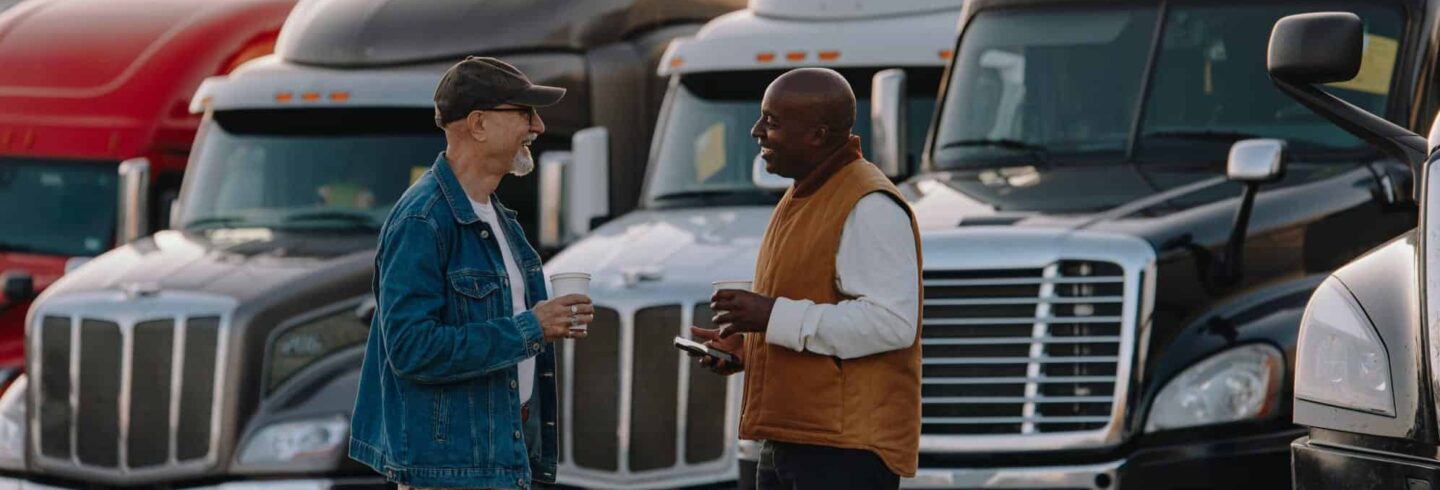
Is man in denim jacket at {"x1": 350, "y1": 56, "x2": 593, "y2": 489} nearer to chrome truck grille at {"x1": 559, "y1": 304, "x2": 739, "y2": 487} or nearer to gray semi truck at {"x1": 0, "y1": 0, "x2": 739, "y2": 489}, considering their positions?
chrome truck grille at {"x1": 559, "y1": 304, "x2": 739, "y2": 487}

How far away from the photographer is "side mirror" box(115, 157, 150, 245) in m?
12.0

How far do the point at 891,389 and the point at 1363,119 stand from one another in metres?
1.84

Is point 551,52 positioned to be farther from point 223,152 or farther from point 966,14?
point 966,14

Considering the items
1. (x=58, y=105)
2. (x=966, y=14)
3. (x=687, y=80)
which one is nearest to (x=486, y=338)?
(x=966, y=14)

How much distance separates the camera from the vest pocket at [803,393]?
518 centimetres

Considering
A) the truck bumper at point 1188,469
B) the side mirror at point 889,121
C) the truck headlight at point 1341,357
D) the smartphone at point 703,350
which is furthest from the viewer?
the side mirror at point 889,121

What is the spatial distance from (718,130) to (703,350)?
5.20 m

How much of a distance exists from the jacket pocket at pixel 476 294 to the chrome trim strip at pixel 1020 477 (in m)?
2.67

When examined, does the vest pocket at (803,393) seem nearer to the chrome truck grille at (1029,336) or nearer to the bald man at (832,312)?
the bald man at (832,312)

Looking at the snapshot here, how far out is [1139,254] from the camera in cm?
778

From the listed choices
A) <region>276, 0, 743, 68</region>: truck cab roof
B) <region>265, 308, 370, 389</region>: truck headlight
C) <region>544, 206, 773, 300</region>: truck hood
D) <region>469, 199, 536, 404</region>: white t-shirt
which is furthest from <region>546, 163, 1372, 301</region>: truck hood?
<region>469, 199, 536, 404</region>: white t-shirt

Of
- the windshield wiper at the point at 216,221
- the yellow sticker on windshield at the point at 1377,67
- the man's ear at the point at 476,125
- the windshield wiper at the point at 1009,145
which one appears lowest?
the windshield wiper at the point at 216,221

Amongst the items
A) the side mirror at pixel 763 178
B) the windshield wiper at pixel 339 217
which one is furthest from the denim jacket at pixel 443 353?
the windshield wiper at pixel 339 217

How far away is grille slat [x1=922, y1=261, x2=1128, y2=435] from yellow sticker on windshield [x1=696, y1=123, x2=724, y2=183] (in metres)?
2.52
